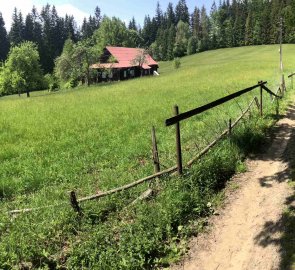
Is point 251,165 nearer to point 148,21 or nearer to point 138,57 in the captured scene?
point 138,57

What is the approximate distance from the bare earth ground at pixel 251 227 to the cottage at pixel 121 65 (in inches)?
2474

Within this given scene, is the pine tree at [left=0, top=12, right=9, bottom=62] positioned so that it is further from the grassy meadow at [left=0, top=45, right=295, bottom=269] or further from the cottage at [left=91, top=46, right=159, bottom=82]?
the grassy meadow at [left=0, top=45, right=295, bottom=269]

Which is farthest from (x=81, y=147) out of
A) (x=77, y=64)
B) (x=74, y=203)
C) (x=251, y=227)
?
(x=77, y=64)

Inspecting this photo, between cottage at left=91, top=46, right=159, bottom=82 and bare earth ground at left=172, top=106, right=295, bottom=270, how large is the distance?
6283cm

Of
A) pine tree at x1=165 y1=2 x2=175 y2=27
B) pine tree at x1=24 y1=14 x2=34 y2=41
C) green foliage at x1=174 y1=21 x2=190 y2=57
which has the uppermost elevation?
pine tree at x1=165 y1=2 x2=175 y2=27

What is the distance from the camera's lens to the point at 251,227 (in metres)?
6.99

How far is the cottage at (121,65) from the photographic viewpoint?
7194cm

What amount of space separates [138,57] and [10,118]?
190ft

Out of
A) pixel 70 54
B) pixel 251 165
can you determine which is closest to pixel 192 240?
pixel 251 165

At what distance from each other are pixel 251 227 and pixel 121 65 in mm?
69674

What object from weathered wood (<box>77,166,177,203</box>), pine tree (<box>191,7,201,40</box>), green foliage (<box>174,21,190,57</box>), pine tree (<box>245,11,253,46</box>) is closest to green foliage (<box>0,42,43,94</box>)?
weathered wood (<box>77,166,177,203</box>)

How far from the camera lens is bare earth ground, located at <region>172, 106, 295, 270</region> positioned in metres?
6.07

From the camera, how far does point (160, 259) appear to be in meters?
6.16

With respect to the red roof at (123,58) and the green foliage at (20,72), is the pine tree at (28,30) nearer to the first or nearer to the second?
the green foliage at (20,72)
